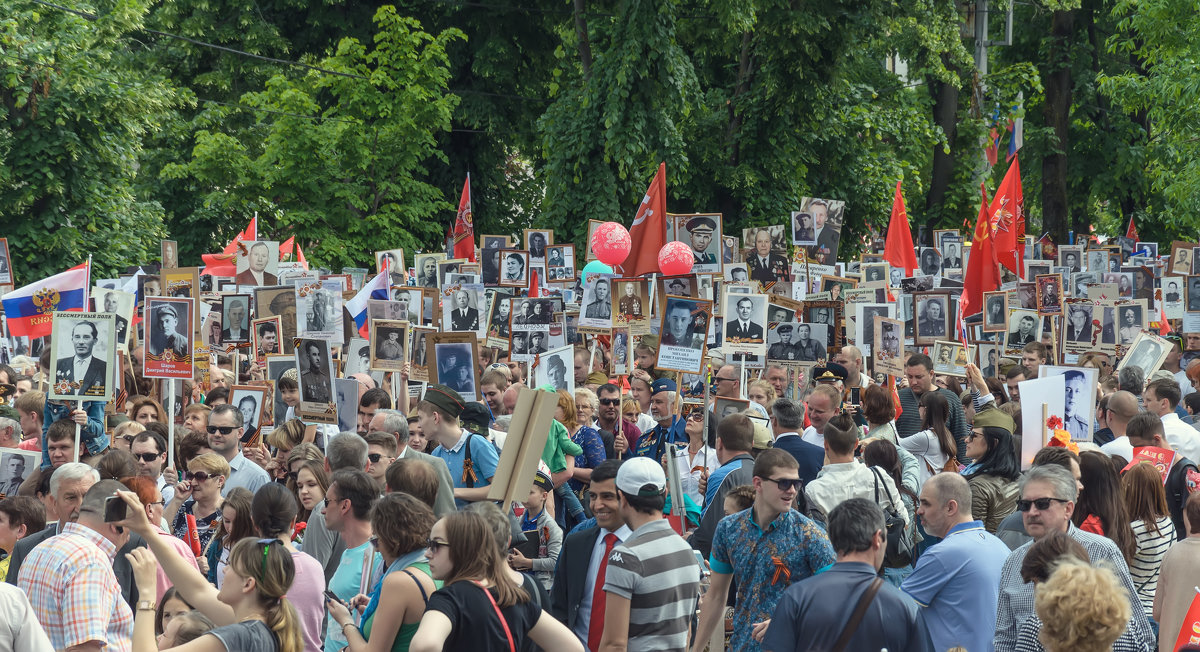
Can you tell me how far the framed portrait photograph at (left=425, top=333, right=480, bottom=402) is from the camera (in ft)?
36.7

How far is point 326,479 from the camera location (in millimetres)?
7320

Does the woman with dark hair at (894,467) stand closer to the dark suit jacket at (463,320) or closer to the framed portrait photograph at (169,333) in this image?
the framed portrait photograph at (169,333)

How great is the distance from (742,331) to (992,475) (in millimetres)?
4898

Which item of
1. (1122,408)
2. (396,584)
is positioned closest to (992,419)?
(1122,408)

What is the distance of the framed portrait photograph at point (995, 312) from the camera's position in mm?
16656

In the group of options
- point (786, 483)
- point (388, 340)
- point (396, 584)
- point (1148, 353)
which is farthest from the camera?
point (1148, 353)

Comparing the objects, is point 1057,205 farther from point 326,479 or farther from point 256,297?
point 326,479

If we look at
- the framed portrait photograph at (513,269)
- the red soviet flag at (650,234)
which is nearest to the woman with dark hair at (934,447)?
the red soviet flag at (650,234)

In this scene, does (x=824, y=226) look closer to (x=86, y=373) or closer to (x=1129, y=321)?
(x=1129, y=321)

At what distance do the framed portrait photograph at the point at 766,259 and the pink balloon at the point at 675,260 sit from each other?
2482 millimetres

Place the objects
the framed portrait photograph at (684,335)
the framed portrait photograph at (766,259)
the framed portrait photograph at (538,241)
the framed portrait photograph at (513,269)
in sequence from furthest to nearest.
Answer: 1. the framed portrait photograph at (538,241)
2. the framed portrait photograph at (513,269)
3. the framed portrait photograph at (766,259)
4. the framed portrait photograph at (684,335)

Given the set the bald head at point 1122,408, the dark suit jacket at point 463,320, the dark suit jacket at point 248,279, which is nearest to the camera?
the bald head at point 1122,408

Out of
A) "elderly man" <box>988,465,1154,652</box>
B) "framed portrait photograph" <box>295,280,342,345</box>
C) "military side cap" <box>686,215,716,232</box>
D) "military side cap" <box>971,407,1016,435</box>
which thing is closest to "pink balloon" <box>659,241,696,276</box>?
"military side cap" <box>686,215,716,232</box>

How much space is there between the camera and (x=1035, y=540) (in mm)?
5406
